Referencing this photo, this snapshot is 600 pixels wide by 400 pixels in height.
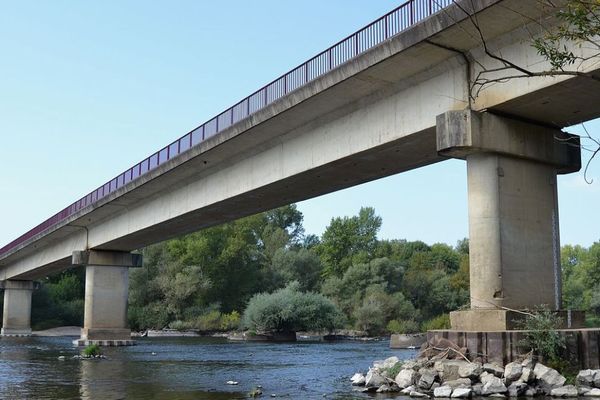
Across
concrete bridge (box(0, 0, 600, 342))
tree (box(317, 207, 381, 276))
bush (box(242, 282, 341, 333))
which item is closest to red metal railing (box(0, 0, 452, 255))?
concrete bridge (box(0, 0, 600, 342))

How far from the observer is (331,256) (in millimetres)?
103688

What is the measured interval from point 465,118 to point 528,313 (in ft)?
16.8

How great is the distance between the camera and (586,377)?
1478cm

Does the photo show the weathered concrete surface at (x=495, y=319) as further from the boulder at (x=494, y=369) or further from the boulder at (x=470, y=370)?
the boulder at (x=470, y=370)

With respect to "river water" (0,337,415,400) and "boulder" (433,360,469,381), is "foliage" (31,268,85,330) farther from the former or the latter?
"boulder" (433,360,469,381)

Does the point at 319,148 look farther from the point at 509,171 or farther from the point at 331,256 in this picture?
the point at 331,256

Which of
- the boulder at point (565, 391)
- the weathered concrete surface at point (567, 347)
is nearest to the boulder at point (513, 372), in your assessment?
the weathered concrete surface at point (567, 347)

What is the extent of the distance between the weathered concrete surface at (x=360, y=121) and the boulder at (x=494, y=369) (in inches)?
253

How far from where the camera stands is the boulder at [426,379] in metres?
15.6

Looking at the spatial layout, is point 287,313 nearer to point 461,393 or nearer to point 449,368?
point 449,368

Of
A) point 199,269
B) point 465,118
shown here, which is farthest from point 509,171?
point 199,269

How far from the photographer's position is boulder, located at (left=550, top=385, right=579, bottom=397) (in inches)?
562

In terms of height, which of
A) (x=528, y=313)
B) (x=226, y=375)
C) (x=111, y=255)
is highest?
(x=111, y=255)

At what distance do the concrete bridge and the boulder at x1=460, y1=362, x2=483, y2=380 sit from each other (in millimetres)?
1398
